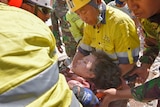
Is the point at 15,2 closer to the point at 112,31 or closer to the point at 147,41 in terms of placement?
the point at 112,31

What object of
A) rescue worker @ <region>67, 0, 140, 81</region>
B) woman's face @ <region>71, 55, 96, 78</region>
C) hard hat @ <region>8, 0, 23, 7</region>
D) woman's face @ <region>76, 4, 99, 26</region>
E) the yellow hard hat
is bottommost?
woman's face @ <region>71, 55, 96, 78</region>

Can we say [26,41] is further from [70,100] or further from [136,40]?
[136,40]

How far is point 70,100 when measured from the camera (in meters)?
1.26

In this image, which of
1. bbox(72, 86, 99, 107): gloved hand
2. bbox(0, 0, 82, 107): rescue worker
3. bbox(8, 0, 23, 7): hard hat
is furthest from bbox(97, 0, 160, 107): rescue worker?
bbox(0, 0, 82, 107): rescue worker

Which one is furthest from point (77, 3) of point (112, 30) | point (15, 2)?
point (15, 2)

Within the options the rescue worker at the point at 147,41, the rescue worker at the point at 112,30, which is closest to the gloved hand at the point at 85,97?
the rescue worker at the point at 147,41

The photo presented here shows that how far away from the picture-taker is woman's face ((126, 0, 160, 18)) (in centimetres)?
213

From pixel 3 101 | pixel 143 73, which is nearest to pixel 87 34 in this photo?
pixel 143 73

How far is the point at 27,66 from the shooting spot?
1130 millimetres

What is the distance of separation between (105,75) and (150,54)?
0.45 meters

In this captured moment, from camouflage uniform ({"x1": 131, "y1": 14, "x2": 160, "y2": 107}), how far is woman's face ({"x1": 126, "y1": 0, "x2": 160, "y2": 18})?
0.21 feet

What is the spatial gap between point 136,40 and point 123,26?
172 mm

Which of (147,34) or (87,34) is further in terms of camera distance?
(87,34)

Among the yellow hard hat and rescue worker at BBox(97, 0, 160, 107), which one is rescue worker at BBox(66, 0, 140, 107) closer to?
the yellow hard hat
